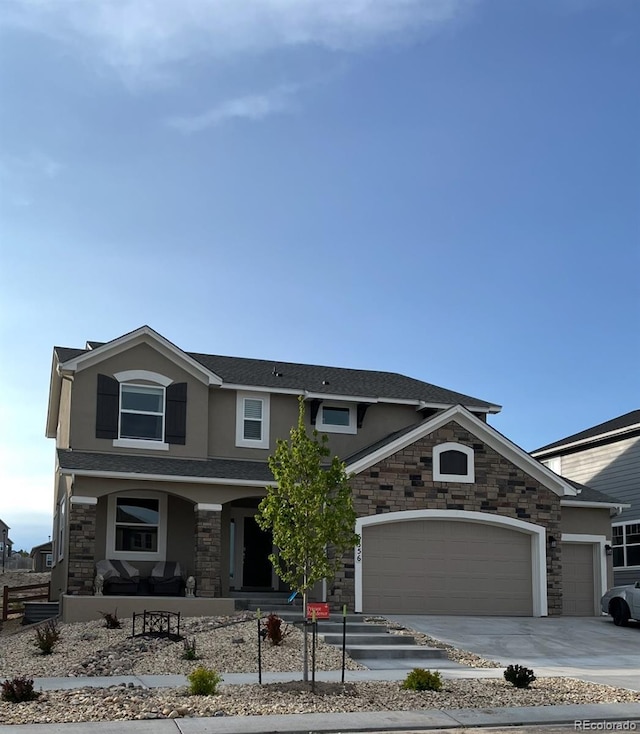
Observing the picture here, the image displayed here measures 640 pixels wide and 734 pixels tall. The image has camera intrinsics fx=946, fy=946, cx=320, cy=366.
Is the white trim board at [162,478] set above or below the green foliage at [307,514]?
above

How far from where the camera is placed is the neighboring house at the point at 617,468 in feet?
93.9

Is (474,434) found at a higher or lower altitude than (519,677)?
higher

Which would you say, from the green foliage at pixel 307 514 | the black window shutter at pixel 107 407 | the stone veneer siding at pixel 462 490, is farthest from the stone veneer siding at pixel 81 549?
the green foliage at pixel 307 514

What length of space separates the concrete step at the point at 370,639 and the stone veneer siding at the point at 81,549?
19.6 ft

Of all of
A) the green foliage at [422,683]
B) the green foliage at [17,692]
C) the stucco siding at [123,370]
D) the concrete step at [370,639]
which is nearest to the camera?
the green foliage at [17,692]

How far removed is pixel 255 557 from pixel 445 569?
204 inches

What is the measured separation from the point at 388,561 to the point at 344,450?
427 centimetres

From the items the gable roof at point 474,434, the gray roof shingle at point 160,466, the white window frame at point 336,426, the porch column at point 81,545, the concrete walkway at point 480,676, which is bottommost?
the concrete walkway at point 480,676

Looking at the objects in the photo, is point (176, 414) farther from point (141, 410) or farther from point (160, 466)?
point (160, 466)

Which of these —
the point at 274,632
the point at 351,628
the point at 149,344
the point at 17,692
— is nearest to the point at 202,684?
the point at 17,692

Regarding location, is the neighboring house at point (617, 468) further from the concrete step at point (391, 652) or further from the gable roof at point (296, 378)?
the concrete step at point (391, 652)

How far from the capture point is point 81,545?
69.5 feet

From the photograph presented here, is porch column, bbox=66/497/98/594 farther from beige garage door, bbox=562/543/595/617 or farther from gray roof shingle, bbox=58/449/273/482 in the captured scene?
beige garage door, bbox=562/543/595/617

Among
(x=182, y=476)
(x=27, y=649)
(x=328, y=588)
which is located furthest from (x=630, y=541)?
(x=27, y=649)
